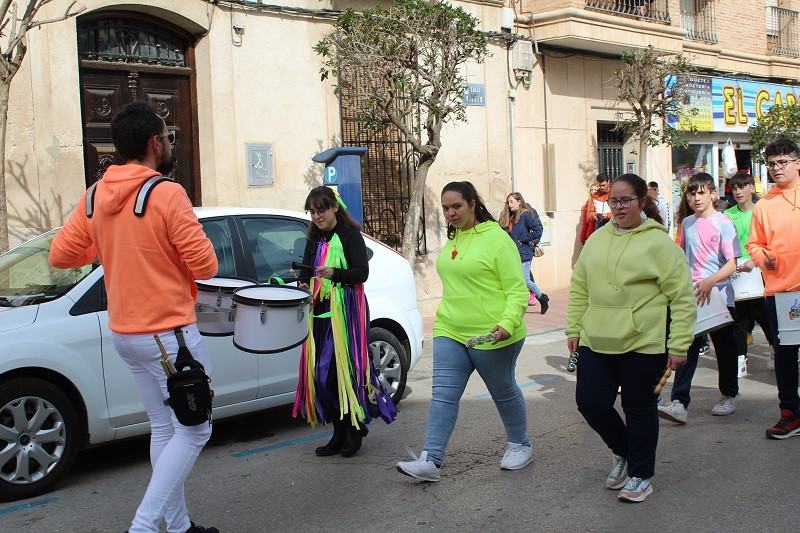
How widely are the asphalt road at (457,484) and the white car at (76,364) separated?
0.98 feet

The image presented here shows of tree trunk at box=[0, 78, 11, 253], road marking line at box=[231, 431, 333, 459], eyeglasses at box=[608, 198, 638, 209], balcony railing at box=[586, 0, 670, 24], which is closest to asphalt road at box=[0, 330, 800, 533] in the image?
road marking line at box=[231, 431, 333, 459]

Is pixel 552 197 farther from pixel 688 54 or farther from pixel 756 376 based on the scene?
pixel 756 376

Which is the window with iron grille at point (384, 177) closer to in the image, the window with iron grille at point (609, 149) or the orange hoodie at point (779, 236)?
the window with iron grille at point (609, 149)

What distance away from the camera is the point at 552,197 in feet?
53.9

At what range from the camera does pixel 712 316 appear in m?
6.20

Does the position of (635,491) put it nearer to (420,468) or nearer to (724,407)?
(420,468)

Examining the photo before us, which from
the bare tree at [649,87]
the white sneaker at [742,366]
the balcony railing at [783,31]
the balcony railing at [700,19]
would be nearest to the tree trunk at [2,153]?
the white sneaker at [742,366]

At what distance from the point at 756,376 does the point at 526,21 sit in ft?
30.2

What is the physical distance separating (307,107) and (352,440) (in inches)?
295

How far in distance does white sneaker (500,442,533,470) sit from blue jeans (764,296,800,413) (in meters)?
1.87

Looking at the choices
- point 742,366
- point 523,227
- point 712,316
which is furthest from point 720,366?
point 523,227

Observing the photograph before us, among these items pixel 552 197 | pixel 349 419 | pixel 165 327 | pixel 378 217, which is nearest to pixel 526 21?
pixel 552 197

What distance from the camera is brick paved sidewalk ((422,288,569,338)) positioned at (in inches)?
476

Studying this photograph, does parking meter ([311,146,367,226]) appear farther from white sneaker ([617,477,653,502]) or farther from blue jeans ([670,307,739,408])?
white sneaker ([617,477,653,502])
